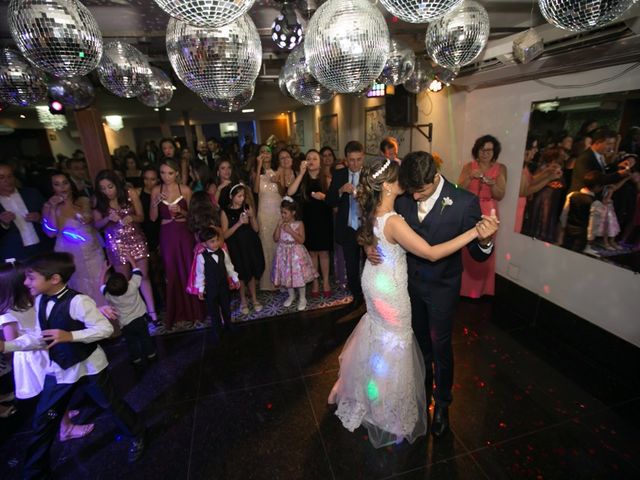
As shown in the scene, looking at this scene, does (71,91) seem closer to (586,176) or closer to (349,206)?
(349,206)

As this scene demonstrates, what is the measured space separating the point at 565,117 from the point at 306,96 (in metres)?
2.36

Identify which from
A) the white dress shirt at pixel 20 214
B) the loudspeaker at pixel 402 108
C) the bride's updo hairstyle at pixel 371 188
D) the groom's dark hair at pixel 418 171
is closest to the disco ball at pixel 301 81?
the bride's updo hairstyle at pixel 371 188

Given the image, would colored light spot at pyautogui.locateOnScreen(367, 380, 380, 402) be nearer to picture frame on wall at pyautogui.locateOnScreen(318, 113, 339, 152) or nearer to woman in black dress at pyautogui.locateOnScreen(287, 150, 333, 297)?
woman in black dress at pyautogui.locateOnScreen(287, 150, 333, 297)

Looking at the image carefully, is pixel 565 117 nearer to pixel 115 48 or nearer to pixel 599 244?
pixel 599 244

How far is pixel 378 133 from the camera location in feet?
19.7

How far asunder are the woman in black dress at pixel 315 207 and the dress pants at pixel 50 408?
233 centimetres

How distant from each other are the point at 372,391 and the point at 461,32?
2.10 metres

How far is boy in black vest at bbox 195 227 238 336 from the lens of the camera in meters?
2.89

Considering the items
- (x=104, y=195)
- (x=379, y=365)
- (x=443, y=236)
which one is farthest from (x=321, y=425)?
(x=104, y=195)

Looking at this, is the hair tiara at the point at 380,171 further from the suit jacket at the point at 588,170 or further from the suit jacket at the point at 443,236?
the suit jacket at the point at 588,170

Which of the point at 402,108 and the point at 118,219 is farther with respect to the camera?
the point at 402,108

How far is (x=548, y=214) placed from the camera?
10.5ft

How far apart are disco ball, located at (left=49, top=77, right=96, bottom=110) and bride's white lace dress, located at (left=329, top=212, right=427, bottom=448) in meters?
2.57

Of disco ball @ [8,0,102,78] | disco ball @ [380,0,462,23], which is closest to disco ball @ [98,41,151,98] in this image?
disco ball @ [8,0,102,78]
